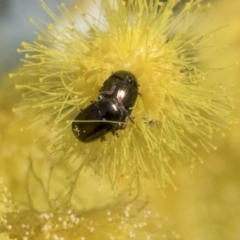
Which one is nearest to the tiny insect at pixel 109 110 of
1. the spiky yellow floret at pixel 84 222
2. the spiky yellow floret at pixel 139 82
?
the spiky yellow floret at pixel 139 82

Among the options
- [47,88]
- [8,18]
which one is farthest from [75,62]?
[8,18]

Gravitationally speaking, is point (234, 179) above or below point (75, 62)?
below

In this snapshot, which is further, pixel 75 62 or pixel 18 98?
pixel 18 98

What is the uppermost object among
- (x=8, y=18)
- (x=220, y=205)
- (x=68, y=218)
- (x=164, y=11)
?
(x=8, y=18)

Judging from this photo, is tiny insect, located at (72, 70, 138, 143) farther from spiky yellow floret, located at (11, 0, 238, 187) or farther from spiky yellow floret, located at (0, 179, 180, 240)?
spiky yellow floret, located at (0, 179, 180, 240)

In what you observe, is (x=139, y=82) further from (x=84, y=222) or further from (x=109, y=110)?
(x=84, y=222)

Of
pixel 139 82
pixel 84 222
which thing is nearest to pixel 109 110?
pixel 139 82

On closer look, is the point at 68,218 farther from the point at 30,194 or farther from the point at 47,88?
the point at 47,88
